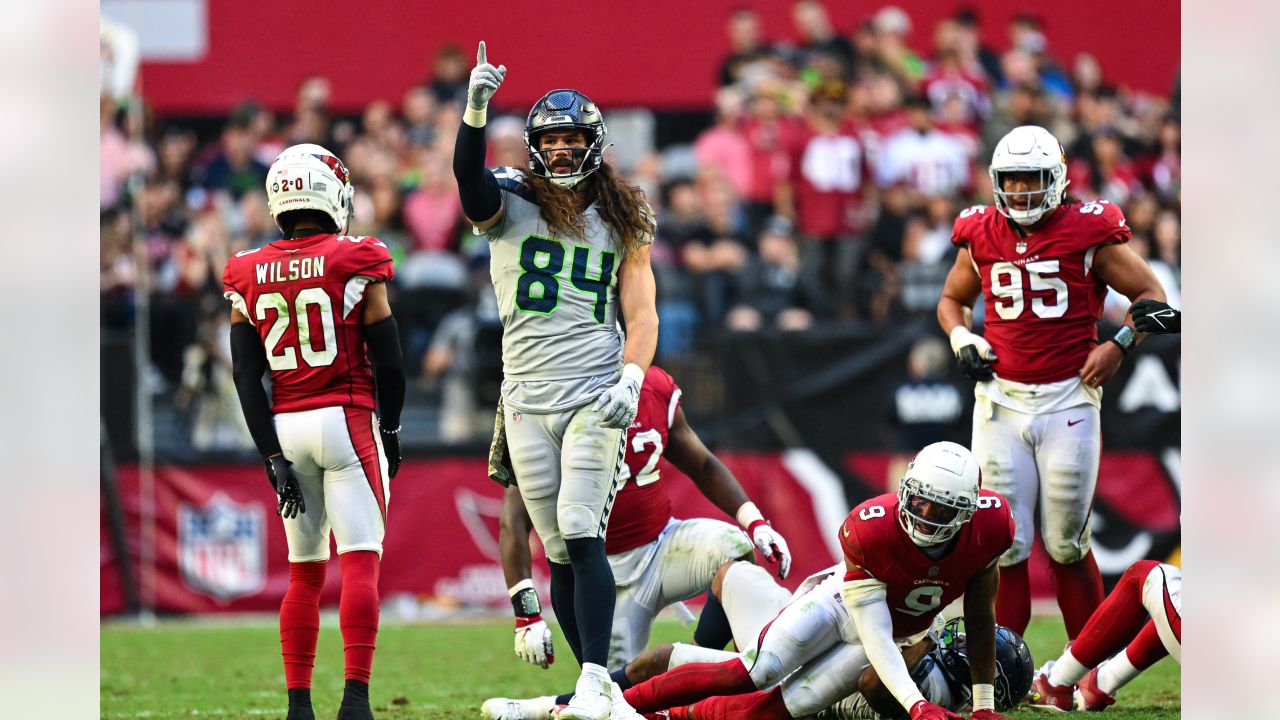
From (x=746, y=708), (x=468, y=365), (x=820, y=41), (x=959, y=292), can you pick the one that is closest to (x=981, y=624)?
(x=746, y=708)

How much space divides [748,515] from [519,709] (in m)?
Answer: 1.20

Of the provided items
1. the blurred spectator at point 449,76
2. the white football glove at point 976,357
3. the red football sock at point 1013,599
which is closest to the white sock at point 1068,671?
the red football sock at point 1013,599

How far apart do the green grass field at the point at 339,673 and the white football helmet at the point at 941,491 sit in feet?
3.41

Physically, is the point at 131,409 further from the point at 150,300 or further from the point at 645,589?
the point at 645,589

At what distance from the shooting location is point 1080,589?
618 centimetres

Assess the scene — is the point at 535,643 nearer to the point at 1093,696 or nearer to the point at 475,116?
the point at 475,116

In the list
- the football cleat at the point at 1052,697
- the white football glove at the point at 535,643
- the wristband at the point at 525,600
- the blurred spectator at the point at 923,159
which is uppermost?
the blurred spectator at the point at 923,159

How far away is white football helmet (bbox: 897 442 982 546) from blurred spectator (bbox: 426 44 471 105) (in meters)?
9.03

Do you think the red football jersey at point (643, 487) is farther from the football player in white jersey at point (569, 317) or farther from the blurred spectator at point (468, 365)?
the blurred spectator at point (468, 365)

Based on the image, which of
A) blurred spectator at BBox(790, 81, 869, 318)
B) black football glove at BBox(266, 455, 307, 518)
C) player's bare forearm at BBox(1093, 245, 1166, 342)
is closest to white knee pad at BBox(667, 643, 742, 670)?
black football glove at BBox(266, 455, 307, 518)

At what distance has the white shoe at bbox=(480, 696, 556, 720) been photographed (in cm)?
530

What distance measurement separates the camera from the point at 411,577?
10.4 m

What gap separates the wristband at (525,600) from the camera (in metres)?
5.43

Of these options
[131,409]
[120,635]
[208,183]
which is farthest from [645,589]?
[208,183]
